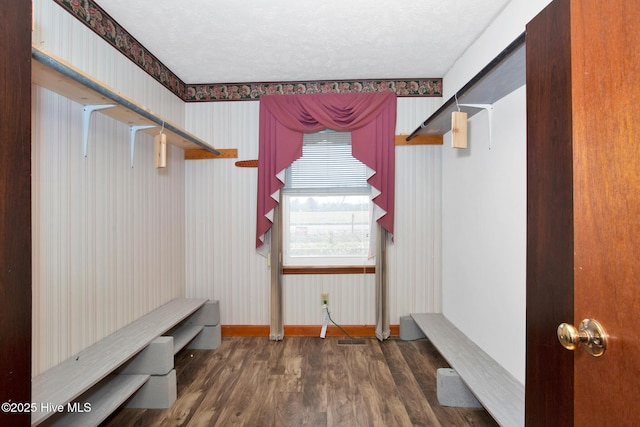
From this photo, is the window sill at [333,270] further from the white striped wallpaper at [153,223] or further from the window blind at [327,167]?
the window blind at [327,167]

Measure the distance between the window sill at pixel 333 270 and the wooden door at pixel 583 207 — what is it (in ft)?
7.09

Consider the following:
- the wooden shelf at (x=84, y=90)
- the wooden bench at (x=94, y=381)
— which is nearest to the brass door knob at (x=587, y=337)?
the wooden bench at (x=94, y=381)

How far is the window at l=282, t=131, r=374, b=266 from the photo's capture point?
320 cm

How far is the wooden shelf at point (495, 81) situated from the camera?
1460 mm

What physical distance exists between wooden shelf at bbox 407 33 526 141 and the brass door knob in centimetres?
124

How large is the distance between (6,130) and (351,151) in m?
2.62

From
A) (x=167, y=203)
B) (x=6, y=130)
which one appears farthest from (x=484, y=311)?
(x=167, y=203)

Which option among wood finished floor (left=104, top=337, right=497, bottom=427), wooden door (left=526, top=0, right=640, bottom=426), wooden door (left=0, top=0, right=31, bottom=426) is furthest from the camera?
wood finished floor (left=104, top=337, right=497, bottom=427)

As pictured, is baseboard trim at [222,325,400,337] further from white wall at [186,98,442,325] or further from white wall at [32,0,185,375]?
white wall at [32,0,185,375]

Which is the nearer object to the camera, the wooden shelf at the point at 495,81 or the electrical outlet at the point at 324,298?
the wooden shelf at the point at 495,81

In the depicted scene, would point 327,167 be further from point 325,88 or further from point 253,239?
point 253,239

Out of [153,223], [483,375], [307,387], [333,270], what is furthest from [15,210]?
[333,270]

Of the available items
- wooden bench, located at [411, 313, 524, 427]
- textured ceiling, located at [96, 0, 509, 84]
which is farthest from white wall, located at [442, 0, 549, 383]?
textured ceiling, located at [96, 0, 509, 84]

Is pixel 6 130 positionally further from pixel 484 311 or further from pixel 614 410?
pixel 484 311
